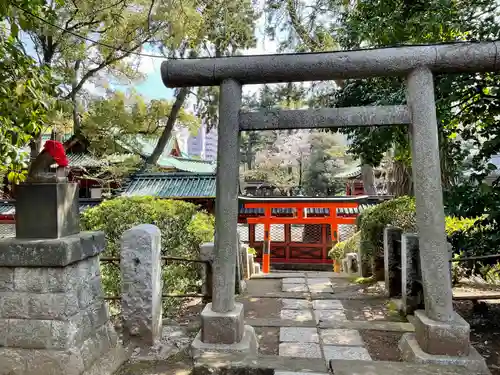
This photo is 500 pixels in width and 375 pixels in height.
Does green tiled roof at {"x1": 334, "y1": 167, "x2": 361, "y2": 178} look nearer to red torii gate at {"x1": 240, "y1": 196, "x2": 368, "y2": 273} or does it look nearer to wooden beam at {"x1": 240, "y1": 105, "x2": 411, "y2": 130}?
red torii gate at {"x1": 240, "y1": 196, "x2": 368, "y2": 273}

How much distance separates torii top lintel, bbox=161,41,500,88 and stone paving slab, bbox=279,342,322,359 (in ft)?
9.54

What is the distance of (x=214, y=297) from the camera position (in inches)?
144

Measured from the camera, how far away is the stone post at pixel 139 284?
3.83 m

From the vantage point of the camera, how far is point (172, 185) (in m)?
14.2

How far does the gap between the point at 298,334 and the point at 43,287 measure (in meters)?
2.85

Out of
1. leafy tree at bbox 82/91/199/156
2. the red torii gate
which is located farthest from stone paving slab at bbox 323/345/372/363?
leafy tree at bbox 82/91/199/156

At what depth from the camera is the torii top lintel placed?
11.5 ft

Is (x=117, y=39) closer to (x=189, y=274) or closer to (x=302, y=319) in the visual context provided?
(x=189, y=274)

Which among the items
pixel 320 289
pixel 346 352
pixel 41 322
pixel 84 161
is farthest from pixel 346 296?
pixel 84 161

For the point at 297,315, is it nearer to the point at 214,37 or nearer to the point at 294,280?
the point at 294,280

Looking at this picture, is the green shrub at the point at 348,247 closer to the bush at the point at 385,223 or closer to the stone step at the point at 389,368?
the bush at the point at 385,223

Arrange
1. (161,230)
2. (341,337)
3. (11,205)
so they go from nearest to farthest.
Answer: (341,337), (161,230), (11,205)

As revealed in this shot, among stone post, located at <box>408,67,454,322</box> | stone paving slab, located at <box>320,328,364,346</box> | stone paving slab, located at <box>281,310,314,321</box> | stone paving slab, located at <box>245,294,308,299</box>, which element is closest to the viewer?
stone post, located at <box>408,67,454,322</box>

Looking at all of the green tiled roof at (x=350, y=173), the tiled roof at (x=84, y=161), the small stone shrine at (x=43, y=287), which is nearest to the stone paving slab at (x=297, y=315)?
the small stone shrine at (x=43, y=287)
